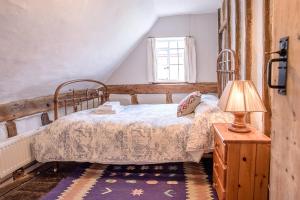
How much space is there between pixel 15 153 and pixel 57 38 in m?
1.30

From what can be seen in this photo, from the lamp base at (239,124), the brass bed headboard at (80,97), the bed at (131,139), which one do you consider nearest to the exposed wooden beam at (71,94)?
the brass bed headboard at (80,97)

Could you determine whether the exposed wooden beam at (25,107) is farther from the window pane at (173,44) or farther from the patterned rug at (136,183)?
the window pane at (173,44)

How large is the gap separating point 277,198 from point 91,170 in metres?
2.29

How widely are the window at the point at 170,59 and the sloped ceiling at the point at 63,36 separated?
2.29ft

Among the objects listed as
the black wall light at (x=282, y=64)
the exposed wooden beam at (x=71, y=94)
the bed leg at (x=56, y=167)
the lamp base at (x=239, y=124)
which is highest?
the black wall light at (x=282, y=64)

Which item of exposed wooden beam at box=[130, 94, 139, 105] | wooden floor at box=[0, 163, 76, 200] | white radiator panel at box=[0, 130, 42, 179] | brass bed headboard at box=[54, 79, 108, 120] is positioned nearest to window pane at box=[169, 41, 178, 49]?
exposed wooden beam at box=[130, 94, 139, 105]

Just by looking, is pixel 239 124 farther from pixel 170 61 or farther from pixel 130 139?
pixel 170 61

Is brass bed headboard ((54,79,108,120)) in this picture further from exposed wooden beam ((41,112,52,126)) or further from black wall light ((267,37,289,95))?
black wall light ((267,37,289,95))

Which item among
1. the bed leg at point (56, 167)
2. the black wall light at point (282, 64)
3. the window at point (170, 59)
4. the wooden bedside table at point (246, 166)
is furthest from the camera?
the window at point (170, 59)

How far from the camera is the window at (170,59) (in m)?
5.12

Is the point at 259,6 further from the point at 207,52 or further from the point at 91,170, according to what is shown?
the point at 207,52

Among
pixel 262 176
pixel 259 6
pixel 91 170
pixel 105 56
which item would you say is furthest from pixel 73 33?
pixel 262 176

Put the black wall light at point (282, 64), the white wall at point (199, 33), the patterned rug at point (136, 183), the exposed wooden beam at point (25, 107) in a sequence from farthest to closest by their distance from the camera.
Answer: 1. the white wall at point (199, 33)
2. the exposed wooden beam at point (25, 107)
3. the patterned rug at point (136, 183)
4. the black wall light at point (282, 64)

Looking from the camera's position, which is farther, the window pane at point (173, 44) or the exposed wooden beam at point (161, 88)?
the window pane at point (173, 44)
